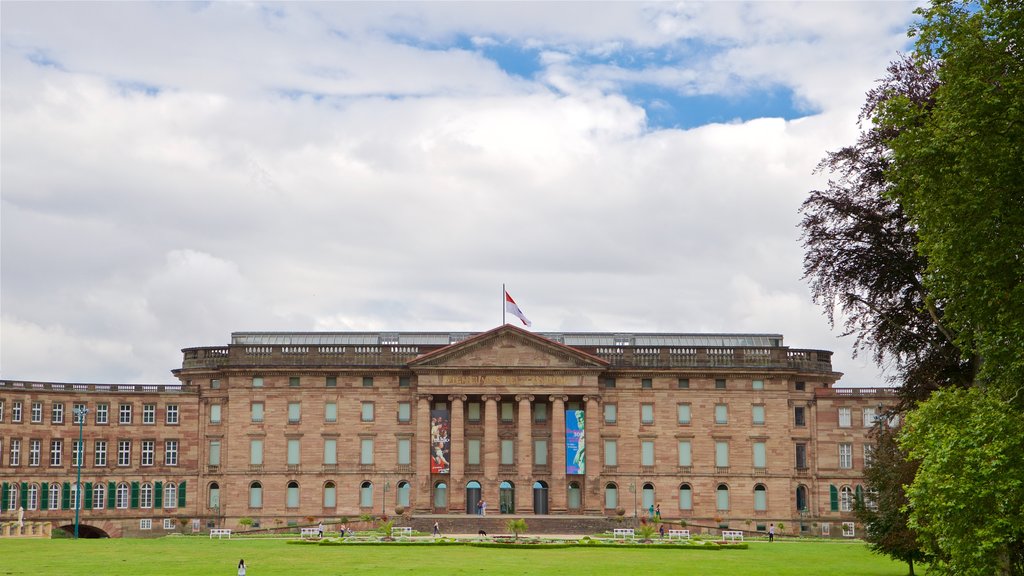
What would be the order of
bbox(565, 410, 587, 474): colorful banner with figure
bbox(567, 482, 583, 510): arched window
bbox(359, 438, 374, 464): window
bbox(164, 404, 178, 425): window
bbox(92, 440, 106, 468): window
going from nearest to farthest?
bbox(92, 440, 106, 468): window, bbox(565, 410, 587, 474): colorful banner with figure, bbox(164, 404, 178, 425): window, bbox(567, 482, 583, 510): arched window, bbox(359, 438, 374, 464): window

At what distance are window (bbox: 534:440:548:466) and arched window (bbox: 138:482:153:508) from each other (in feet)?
86.6

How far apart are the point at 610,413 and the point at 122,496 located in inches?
1327

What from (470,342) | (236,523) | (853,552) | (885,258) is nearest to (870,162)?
(885,258)

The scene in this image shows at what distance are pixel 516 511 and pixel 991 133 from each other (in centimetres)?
6307

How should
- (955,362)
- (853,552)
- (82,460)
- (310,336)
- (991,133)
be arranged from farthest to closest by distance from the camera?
(310,336) < (82,460) < (853,552) < (955,362) < (991,133)

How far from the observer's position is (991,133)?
2542 cm

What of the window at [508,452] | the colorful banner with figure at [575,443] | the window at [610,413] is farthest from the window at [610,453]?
the window at [508,452]

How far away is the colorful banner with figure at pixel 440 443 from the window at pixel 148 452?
19.1 metres

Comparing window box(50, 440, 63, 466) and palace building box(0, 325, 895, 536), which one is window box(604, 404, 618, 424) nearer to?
palace building box(0, 325, 895, 536)

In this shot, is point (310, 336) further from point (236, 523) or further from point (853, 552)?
point (853, 552)

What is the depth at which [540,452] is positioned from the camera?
283ft

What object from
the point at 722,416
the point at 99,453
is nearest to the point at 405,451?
the point at 99,453

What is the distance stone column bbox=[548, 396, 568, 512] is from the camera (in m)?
84.6

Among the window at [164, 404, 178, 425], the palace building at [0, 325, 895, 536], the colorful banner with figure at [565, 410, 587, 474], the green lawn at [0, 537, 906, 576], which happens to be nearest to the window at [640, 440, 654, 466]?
the palace building at [0, 325, 895, 536]
